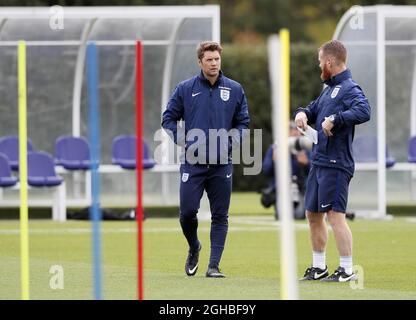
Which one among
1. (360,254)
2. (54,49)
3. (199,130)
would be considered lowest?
(360,254)

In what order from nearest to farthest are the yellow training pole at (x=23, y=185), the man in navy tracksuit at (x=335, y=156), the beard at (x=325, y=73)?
the yellow training pole at (x=23, y=185)
the man in navy tracksuit at (x=335, y=156)
the beard at (x=325, y=73)

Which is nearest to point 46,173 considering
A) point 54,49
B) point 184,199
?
point 54,49

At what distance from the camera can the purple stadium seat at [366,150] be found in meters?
22.2

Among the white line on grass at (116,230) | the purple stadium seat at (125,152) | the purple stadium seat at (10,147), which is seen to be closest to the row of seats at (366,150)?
the white line on grass at (116,230)

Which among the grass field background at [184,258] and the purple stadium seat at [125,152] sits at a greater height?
the purple stadium seat at [125,152]

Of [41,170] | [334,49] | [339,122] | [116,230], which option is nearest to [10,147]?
[41,170]

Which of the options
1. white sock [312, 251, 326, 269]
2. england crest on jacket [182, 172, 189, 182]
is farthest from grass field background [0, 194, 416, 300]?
england crest on jacket [182, 172, 189, 182]

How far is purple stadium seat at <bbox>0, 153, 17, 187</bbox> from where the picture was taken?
2089 centimetres

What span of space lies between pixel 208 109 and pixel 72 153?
1076 centimetres

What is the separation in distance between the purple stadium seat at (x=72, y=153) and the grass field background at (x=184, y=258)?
1.46 meters

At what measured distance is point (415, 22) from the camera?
903 inches

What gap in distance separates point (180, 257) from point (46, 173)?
23.7ft

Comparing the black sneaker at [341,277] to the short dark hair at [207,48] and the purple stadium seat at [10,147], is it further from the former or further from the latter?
the purple stadium seat at [10,147]
